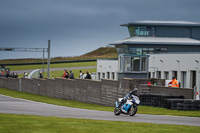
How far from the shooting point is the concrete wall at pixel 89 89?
101 ft

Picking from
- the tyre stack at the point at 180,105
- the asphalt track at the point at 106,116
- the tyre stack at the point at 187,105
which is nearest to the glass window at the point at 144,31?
the tyre stack at the point at 180,105

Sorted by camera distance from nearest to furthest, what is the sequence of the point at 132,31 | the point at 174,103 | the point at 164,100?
1. the point at 174,103
2. the point at 164,100
3. the point at 132,31

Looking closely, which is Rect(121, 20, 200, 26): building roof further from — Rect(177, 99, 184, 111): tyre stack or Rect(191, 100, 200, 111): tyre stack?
Rect(191, 100, 200, 111): tyre stack

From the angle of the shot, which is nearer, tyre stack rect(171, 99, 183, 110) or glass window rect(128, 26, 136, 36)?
tyre stack rect(171, 99, 183, 110)

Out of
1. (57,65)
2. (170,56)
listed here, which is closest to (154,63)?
(170,56)

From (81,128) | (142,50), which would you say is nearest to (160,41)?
(142,50)

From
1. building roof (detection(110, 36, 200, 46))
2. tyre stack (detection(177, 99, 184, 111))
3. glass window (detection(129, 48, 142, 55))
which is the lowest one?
tyre stack (detection(177, 99, 184, 111))

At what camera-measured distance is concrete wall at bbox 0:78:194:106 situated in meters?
30.6

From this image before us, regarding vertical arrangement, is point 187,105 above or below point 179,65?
below

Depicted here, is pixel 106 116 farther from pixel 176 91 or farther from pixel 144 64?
pixel 144 64

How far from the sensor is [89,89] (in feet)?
132

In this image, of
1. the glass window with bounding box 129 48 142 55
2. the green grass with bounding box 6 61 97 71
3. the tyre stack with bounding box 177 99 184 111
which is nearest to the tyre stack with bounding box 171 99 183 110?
the tyre stack with bounding box 177 99 184 111

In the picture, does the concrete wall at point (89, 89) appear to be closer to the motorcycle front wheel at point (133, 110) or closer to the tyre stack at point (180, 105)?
the tyre stack at point (180, 105)

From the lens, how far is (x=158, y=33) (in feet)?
252
